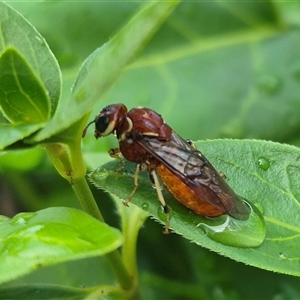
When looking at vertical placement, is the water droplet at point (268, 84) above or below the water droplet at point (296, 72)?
below

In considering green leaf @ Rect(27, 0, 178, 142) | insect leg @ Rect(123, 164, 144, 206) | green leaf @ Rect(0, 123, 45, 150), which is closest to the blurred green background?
insect leg @ Rect(123, 164, 144, 206)

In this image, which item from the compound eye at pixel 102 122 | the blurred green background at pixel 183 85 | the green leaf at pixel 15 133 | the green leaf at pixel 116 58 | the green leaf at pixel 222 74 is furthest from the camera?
the green leaf at pixel 222 74

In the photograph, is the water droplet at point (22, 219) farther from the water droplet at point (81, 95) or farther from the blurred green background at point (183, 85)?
the blurred green background at point (183, 85)

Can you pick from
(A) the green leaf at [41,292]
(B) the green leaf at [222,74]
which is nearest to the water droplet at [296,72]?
(B) the green leaf at [222,74]

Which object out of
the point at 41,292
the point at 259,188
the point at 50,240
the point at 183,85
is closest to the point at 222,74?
the point at 183,85

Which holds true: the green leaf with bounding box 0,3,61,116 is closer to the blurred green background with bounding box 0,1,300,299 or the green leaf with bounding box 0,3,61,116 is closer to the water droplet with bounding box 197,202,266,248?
the water droplet with bounding box 197,202,266,248

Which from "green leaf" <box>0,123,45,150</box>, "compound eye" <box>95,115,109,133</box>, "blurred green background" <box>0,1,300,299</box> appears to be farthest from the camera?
"blurred green background" <box>0,1,300,299</box>
